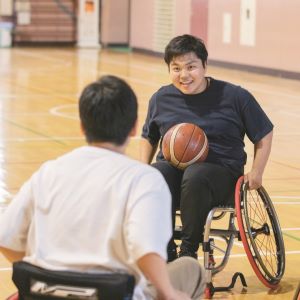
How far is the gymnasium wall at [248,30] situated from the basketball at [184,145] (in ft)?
32.1

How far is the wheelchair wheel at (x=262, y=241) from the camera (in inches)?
147

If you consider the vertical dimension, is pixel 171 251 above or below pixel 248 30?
below

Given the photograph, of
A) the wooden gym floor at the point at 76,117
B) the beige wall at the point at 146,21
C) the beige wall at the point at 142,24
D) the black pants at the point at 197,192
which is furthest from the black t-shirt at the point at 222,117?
the beige wall at the point at 142,24

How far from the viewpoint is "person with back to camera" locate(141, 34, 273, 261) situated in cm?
394

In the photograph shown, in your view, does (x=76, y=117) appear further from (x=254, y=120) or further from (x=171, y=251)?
(x=171, y=251)

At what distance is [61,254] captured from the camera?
2393 mm

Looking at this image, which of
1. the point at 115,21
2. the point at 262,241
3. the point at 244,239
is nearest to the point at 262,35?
the point at 115,21

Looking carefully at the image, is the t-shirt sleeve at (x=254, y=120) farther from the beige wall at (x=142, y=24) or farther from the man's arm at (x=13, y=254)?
the beige wall at (x=142, y=24)

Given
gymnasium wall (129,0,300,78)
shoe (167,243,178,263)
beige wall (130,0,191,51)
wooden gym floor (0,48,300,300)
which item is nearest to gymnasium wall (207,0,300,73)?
gymnasium wall (129,0,300,78)

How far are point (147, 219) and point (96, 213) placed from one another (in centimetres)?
14

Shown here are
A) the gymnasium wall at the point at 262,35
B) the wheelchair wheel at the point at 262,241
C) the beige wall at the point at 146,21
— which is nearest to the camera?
the wheelchair wheel at the point at 262,241

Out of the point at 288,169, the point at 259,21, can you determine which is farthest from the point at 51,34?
the point at 288,169

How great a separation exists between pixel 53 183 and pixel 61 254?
19 cm

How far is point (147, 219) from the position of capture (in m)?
2.32
